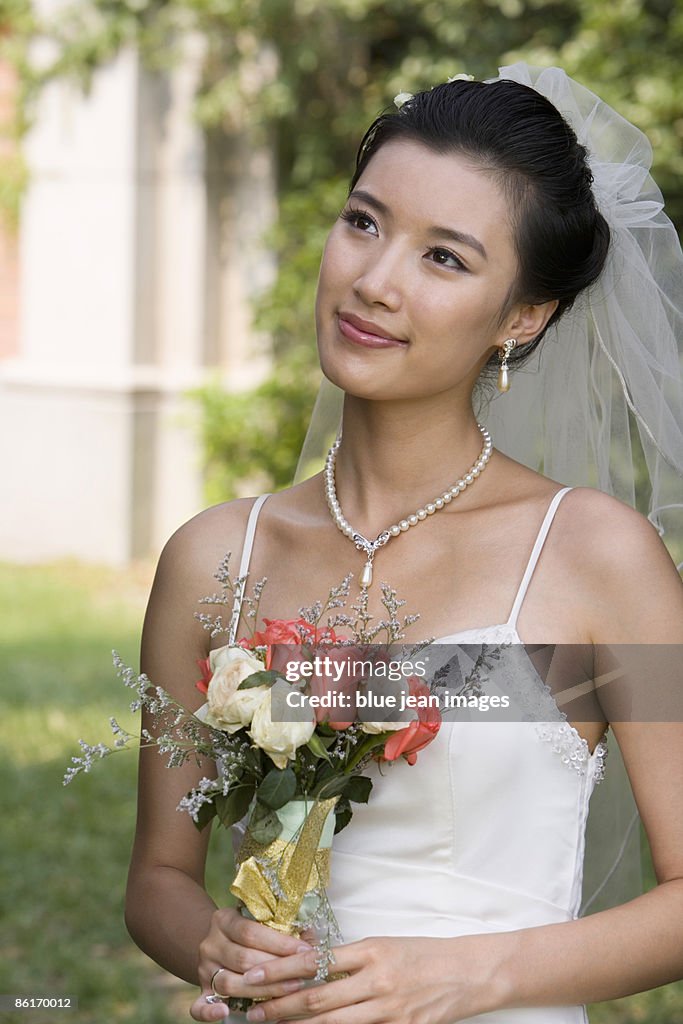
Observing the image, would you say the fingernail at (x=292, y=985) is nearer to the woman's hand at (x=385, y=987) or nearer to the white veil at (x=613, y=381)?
the woman's hand at (x=385, y=987)

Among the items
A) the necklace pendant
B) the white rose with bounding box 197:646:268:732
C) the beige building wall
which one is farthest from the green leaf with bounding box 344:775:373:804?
the beige building wall

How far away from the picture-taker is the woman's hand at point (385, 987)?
213 cm

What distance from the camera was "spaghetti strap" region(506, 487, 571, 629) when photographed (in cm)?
250

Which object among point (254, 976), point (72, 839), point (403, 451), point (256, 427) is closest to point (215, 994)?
point (254, 976)

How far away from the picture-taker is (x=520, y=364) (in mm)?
2961

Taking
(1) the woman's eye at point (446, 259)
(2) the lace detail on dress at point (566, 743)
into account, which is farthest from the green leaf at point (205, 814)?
(1) the woman's eye at point (446, 259)

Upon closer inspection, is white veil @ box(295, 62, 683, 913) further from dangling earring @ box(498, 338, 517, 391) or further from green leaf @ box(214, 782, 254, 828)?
green leaf @ box(214, 782, 254, 828)

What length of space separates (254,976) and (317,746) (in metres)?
0.37

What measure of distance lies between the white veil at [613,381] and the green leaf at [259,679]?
1108 mm

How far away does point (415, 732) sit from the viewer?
2.13m

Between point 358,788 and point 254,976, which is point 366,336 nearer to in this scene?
point 358,788

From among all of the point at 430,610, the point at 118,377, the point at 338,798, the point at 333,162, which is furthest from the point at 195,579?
the point at 333,162

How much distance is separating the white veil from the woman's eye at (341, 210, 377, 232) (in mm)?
531

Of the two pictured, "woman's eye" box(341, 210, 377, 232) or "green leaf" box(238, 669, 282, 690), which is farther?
"woman's eye" box(341, 210, 377, 232)
